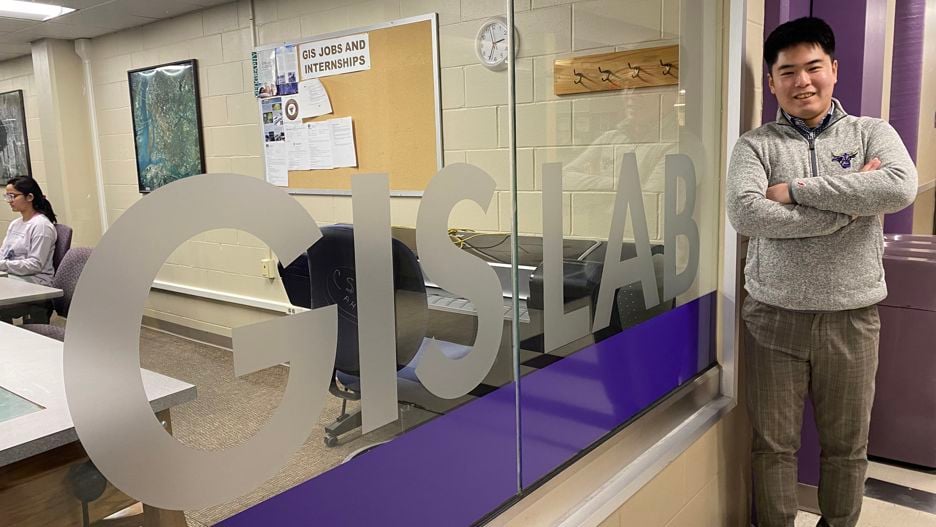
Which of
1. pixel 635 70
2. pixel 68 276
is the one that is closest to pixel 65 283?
pixel 68 276

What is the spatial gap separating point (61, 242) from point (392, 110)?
2.03 ft

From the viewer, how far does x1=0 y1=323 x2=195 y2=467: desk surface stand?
82 cm

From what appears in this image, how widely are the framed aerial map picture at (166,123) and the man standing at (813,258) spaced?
1613mm

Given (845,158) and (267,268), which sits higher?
(845,158)

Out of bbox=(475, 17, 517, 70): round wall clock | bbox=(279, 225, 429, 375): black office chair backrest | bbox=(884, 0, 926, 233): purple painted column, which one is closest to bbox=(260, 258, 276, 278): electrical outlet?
bbox=(279, 225, 429, 375): black office chair backrest

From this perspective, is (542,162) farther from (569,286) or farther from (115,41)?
(115,41)

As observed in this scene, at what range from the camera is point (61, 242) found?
839 mm

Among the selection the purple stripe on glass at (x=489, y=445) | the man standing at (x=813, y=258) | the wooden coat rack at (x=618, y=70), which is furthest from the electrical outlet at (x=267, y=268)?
the man standing at (x=813, y=258)

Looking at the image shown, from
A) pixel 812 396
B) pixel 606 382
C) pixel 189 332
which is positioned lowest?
pixel 812 396

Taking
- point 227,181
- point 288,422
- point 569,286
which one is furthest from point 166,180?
point 569,286

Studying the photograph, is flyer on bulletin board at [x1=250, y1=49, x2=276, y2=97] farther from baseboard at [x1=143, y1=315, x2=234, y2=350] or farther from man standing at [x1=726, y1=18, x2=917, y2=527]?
man standing at [x1=726, y1=18, x2=917, y2=527]

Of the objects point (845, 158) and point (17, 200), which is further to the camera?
point (845, 158)

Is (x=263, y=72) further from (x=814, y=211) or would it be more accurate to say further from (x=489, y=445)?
(x=814, y=211)

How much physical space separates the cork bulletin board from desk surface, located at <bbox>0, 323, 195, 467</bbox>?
41 centimetres
